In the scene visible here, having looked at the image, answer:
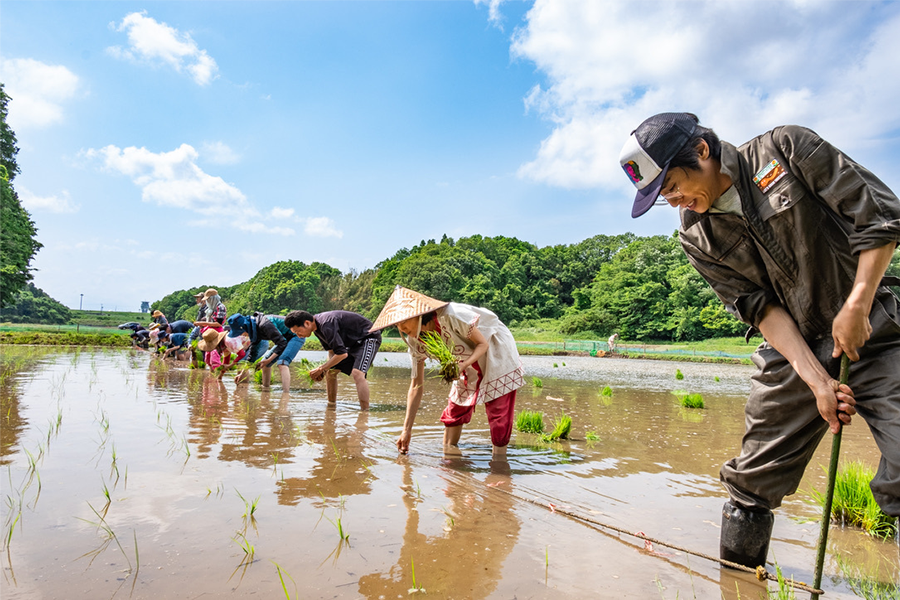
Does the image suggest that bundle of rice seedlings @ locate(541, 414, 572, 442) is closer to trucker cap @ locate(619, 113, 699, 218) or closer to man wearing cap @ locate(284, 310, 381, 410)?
man wearing cap @ locate(284, 310, 381, 410)

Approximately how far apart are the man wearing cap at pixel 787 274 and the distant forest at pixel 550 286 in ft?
126

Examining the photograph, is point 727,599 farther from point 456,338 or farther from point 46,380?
point 46,380

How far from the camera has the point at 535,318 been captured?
56.9m

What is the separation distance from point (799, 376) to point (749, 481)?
485 millimetres

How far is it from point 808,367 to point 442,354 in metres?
2.51

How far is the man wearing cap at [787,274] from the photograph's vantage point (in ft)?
5.43

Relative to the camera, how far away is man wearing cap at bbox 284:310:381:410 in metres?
6.55

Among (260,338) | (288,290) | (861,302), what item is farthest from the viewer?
(288,290)

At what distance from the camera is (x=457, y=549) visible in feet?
7.59

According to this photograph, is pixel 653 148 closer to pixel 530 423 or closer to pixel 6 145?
pixel 530 423

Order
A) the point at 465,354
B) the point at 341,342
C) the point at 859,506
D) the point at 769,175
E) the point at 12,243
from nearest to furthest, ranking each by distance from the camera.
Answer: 1. the point at 769,175
2. the point at 859,506
3. the point at 465,354
4. the point at 341,342
5. the point at 12,243

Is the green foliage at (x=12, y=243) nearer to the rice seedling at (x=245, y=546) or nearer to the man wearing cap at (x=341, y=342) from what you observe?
the man wearing cap at (x=341, y=342)

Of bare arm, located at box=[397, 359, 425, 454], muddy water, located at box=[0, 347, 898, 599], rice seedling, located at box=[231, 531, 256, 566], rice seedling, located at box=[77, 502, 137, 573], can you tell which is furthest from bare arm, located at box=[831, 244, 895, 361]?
bare arm, located at box=[397, 359, 425, 454]

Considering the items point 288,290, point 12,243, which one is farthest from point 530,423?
point 288,290
